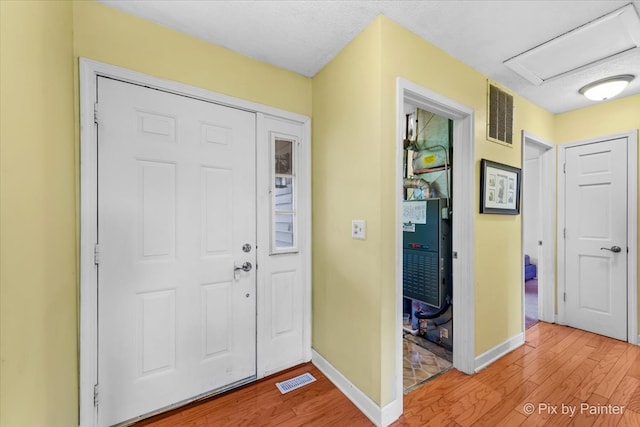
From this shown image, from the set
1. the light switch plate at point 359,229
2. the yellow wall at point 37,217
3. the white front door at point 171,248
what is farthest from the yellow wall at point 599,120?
the yellow wall at point 37,217

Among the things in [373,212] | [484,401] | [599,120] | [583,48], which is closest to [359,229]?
[373,212]

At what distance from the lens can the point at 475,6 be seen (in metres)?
1.53

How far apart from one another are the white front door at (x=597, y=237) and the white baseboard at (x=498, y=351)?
40.3 inches

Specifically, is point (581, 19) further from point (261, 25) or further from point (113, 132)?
point (113, 132)

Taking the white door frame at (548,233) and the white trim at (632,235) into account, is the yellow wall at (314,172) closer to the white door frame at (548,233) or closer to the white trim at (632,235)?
the white trim at (632,235)

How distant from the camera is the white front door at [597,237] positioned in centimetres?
269

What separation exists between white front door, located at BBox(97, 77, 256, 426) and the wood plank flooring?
0.79ft

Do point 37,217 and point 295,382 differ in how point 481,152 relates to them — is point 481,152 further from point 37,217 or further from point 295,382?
point 37,217

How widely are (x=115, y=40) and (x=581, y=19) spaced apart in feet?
9.59

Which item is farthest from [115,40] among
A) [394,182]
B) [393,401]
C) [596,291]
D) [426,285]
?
[596,291]

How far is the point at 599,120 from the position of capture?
284 centimetres

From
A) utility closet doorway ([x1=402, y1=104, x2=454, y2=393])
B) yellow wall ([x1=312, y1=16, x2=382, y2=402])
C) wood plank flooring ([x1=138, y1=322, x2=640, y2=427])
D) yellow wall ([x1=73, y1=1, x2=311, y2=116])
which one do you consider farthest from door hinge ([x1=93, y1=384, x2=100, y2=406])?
utility closet doorway ([x1=402, y1=104, x2=454, y2=393])

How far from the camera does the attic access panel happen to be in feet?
5.40

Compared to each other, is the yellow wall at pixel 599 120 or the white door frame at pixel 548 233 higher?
the yellow wall at pixel 599 120
